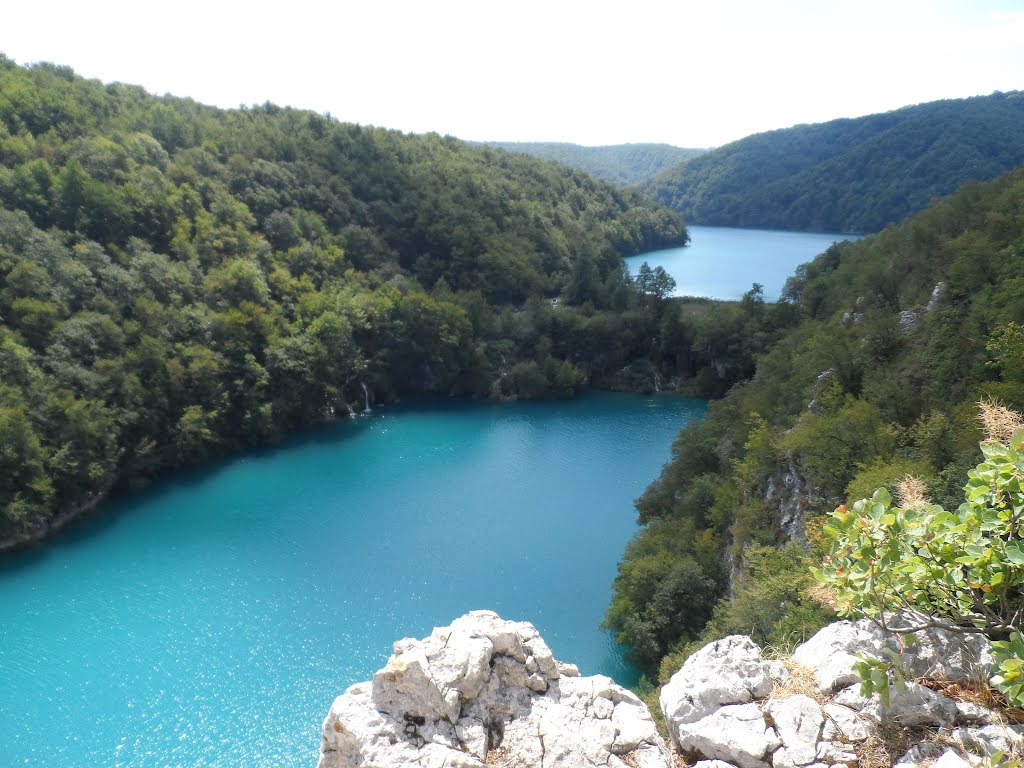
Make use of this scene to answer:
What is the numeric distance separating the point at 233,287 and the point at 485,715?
41.6 meters

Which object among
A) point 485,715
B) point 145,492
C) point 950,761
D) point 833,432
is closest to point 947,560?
point 950,761

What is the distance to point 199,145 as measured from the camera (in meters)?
53.3

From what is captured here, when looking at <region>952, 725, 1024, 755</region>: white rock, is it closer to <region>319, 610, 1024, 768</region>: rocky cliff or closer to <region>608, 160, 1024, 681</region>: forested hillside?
<region>319, 610, 1024, 768</region>: rocky cliff

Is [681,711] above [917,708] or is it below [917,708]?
below

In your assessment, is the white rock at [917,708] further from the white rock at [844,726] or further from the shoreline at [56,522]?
the shoreline at [56,522]

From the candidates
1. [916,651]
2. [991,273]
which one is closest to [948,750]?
[916,651]

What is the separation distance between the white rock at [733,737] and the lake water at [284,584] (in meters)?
14.5

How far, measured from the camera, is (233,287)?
Result: 140 ft

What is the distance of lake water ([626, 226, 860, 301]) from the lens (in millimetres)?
72438

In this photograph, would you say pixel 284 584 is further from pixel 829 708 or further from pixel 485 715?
pixel 829 708

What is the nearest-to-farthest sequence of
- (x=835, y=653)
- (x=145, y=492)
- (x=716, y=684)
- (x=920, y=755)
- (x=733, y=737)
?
(x=920, y=755) → (x=733, y=737) → (x=835, y=653) → (x=716, y=684) → (x=145, y=492)

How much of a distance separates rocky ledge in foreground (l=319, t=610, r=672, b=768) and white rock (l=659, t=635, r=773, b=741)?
0.36 metres

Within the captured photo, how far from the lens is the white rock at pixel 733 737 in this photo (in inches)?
208

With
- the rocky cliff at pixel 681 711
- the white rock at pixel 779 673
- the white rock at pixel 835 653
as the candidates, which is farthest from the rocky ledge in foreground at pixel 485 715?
the white rock at pixel 835 653
